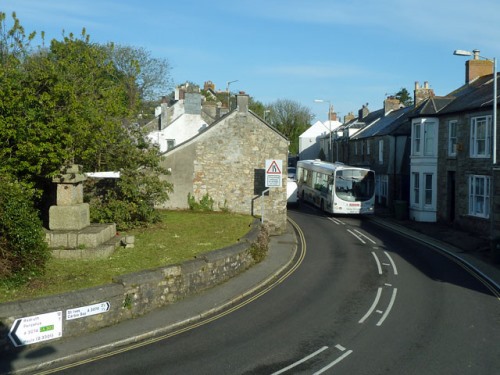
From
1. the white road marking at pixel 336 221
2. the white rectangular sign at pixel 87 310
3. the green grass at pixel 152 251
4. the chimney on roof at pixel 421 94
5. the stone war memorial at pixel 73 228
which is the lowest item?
the white road marking at pixel 336 221

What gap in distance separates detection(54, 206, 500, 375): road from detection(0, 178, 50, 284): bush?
3.96m

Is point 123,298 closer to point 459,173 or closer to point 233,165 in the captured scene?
point 233,165

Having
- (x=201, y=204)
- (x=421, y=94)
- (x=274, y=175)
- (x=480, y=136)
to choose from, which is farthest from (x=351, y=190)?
(x=201, y=204)

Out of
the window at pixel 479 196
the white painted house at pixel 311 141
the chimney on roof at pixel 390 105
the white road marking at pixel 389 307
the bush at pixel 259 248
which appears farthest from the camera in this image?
the white painted house at pixel 311 141

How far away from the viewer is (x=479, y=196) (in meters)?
26.3

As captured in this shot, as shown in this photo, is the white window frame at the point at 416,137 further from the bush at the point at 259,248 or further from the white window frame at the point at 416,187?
the bush at the point at 259,248

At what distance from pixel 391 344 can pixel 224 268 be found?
6.72m

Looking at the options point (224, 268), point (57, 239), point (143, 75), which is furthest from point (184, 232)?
point (143, 75)

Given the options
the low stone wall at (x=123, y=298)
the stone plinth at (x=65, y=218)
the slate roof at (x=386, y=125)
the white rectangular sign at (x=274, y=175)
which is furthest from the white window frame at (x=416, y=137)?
the stone plinth at (x=65, y=218)

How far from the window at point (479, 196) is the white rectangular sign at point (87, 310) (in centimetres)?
2126

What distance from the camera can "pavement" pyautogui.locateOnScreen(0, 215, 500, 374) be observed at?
9.59 m

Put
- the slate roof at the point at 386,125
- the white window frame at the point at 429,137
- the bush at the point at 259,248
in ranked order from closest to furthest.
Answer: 1. the bush at the point at 259,248
2. the white window frame at the point at 429,137
3. the slate roof at the point at 386,125

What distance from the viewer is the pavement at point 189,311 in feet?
31.4

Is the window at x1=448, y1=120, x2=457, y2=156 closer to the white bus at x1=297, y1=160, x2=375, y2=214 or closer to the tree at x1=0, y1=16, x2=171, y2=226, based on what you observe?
the white bus at x1=297, y1=160, x2=375, y2=214
